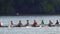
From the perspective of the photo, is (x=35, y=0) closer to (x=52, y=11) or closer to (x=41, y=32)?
(x=52, y=11)

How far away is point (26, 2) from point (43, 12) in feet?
18.2

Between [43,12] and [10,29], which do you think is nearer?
[10,29]

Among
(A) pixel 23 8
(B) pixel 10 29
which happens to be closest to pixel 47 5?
(A) pixel 23 8

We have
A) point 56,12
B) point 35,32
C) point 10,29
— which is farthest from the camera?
point 56,12

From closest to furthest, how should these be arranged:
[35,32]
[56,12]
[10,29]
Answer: [35,32] → [10,29] → [56,12]

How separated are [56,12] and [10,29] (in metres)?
43.9

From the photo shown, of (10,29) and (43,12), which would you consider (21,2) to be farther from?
(10,29)

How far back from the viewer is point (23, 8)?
7925 centimetres

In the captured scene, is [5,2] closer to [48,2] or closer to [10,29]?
[48,2]

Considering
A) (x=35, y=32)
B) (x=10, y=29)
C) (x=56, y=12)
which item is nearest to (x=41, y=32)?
(x=35, y=32)

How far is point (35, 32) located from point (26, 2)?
164ft

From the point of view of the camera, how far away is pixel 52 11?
77938 millimetres

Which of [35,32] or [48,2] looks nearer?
[35,32]

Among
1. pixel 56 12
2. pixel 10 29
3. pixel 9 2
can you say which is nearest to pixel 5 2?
pixel 9 2
